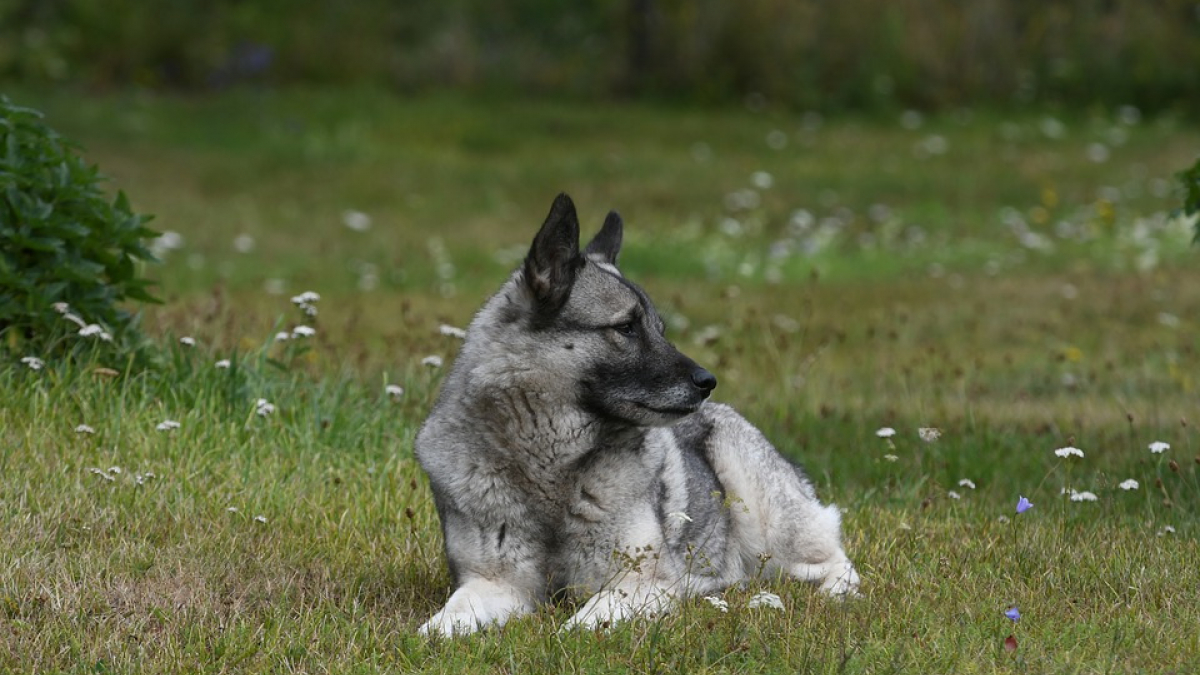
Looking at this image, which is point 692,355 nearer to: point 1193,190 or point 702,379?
point 1193,190

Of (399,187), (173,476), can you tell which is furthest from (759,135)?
(173,476)

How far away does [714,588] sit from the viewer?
17.8 ft

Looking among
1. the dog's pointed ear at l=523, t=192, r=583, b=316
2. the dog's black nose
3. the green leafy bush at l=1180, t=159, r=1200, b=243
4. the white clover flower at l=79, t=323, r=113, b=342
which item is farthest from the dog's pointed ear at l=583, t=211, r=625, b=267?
the green leafy bush at l=1180, t=159, r=1200, b=243

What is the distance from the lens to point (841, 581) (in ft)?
17.9

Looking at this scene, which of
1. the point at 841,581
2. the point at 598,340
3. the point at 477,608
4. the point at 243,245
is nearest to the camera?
the point at 477,608

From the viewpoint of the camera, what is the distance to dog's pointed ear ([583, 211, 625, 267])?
5.67 m

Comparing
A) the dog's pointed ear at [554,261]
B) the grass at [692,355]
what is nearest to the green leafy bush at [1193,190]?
the grass at [692,355]

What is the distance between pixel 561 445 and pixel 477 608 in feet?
2.04

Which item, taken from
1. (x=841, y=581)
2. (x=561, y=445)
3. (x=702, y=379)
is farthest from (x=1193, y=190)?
(x=561, y=445)

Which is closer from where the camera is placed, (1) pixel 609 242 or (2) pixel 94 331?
(1) pixel 609 242

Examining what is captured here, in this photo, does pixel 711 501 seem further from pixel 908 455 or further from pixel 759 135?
pixel 759 135

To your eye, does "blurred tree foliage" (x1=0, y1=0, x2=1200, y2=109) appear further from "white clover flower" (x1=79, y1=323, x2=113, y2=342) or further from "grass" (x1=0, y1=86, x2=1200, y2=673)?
"white clover flower" (x1=79, y1=323, x2=113, y2=342)

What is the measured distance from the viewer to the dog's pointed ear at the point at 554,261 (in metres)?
5.03

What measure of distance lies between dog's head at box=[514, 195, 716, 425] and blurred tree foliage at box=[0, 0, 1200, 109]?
17.3 metres
